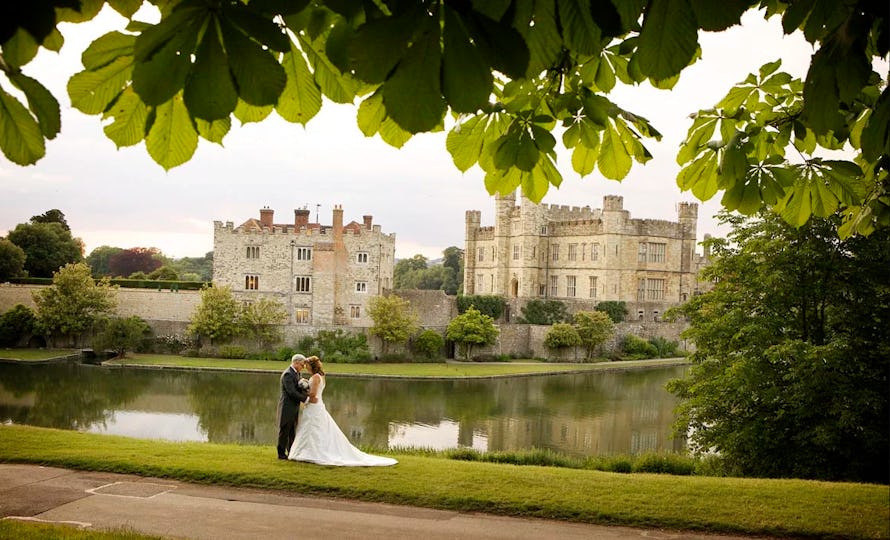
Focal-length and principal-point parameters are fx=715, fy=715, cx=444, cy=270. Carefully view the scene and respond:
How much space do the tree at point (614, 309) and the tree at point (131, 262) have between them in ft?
107

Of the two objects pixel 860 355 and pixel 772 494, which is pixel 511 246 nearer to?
pixel 860 355

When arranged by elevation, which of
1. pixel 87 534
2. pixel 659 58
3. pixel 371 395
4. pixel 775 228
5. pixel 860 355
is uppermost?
pixel 775 228

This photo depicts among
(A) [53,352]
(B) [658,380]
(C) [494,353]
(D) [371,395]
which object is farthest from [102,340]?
(B) [658,380]

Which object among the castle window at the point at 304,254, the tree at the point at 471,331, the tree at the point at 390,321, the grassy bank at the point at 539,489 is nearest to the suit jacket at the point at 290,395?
the grassy bank at the point at 539,489

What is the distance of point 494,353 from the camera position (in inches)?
1291

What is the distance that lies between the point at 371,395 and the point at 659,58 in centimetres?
2085

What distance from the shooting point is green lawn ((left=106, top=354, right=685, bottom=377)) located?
2570 cm

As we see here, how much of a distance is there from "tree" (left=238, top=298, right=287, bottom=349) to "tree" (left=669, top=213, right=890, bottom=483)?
20381 mm

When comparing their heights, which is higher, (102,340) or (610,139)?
(610,139)

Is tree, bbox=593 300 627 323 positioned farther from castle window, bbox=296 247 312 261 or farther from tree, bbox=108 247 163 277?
tree, bbox=108 247 163 277

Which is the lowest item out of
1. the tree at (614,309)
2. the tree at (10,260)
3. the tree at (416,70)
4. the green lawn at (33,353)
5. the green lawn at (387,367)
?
the green lawn at (387,367)

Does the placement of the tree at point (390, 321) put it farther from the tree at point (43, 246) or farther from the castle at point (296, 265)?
the tree at point (43, 246)

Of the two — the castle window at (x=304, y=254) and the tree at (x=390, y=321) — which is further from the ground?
the castle window at (x=304, y=254)

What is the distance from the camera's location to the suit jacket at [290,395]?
27.5 feet
